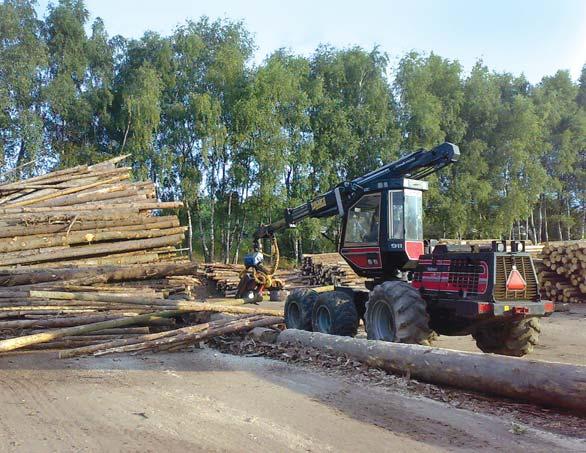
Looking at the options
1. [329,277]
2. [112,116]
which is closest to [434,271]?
[329,277]

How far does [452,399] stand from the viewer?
6062 mm

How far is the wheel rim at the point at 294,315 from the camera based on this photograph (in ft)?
34.9

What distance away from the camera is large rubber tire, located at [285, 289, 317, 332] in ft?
33.9

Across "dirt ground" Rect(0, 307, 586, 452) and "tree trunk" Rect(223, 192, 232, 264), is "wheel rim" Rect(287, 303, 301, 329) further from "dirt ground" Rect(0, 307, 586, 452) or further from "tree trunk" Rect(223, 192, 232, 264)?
"tree trunk" Rect(223, 192, 232, 264)

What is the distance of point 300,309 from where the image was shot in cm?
1054

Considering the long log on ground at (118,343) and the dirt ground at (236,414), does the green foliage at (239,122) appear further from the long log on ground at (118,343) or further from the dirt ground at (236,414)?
the dirt ground at (236,414)

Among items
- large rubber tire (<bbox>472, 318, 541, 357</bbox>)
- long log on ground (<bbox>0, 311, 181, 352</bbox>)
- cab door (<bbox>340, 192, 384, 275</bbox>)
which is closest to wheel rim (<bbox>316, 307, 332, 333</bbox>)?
cab door (<bbox>340, 192, 384, 275</bbox>)

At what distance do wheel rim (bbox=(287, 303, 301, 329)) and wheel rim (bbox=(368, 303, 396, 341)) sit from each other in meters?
1.96

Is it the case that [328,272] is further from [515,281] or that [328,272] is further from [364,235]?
[515,281]

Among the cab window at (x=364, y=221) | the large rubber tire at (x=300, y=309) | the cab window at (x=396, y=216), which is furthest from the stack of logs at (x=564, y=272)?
the large rubber tire at (x=300, y=309)

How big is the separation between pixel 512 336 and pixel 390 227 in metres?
2.48

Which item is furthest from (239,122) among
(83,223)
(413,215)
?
(413,215)

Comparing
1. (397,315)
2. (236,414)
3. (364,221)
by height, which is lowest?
(236,414)

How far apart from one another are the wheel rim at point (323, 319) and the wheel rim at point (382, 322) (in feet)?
3.47
